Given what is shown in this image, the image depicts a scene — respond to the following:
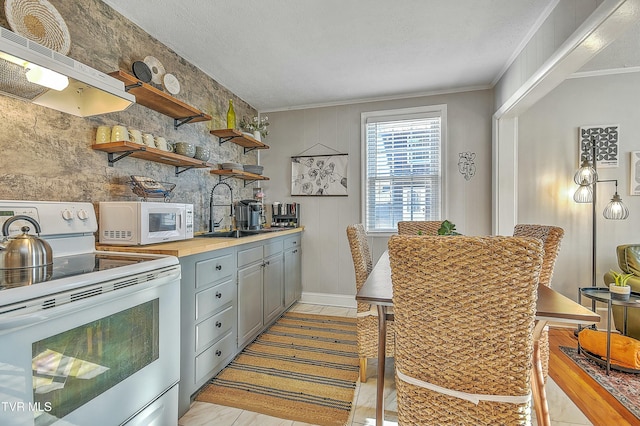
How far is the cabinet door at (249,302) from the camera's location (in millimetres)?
2352

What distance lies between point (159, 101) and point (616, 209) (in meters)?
4.11

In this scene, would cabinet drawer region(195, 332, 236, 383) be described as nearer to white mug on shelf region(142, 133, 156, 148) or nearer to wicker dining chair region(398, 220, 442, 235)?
white mug on shelf region(142, 133, 156, 148)

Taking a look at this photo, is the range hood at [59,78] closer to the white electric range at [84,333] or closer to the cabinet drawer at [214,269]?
the white electric range at [84,333]

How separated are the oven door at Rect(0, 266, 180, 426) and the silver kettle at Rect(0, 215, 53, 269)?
1.13ft

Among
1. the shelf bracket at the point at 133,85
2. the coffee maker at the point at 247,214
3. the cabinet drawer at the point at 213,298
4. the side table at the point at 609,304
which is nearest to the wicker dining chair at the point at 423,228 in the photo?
the side table at the point at 609,304

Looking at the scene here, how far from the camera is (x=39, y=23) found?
1487 mm

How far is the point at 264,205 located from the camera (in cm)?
395

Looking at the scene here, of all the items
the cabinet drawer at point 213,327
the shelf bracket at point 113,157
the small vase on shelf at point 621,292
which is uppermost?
the shelf bracket at point 113,157

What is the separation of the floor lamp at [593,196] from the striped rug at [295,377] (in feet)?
8.24

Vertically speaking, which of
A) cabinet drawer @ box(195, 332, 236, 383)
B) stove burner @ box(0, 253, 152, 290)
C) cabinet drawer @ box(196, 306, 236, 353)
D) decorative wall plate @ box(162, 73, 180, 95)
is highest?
decorative wall plate @ box(162, 73, 180, 95)

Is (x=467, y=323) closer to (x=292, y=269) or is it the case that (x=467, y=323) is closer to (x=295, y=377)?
(x=295, y=377)

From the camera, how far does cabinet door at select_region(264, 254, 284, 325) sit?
282 centimetres

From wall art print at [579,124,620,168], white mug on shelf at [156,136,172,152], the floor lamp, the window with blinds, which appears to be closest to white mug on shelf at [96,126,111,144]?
white mug on shelf at [156,136,172,152]

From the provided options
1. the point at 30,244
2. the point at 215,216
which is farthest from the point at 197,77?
the point at 30,244
